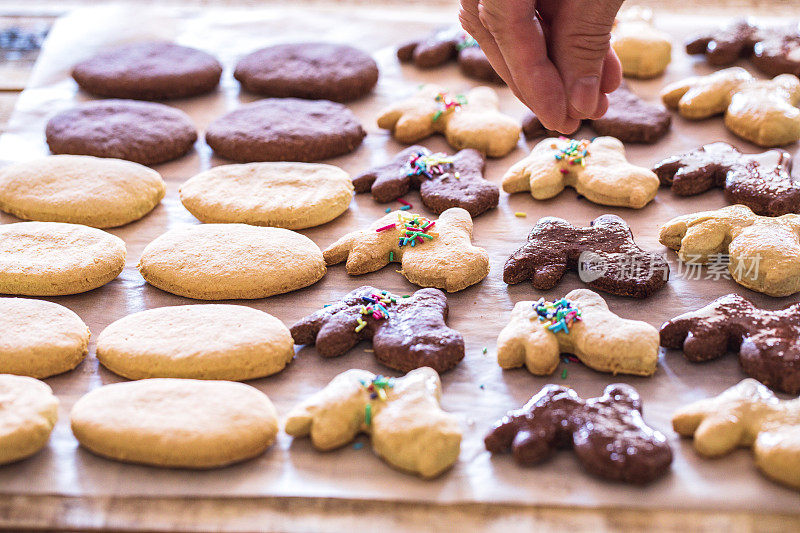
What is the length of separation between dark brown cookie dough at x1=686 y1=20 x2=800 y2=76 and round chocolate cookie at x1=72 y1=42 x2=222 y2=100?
188cm

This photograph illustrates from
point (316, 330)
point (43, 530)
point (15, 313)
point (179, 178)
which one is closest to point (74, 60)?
point (179, 178)

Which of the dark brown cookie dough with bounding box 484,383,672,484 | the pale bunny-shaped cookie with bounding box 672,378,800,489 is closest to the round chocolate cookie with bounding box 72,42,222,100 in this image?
the dark brown cookie dough with bounding box 484,383,672,484

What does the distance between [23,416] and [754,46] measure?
9.18ft

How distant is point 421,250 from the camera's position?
2.04 m

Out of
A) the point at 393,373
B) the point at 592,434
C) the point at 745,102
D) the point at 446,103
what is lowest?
the point at 393,373

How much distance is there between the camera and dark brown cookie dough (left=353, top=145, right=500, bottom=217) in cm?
224

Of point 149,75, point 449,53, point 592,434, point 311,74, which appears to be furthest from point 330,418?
point 449,53

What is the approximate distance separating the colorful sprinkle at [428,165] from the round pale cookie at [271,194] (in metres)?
0.20

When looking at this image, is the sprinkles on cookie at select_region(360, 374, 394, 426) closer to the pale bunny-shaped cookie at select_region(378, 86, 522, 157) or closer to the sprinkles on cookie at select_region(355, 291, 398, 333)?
the sprinkles on cookie at select_region(355, 291, 398, 333)

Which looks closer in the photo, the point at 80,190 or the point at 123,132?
the point at 80,190

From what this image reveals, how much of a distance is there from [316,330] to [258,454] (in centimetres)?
37

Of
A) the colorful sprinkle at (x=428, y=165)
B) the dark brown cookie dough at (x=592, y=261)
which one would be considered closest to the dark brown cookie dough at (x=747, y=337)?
the dark brown cookie dough at (x=592, y=261)

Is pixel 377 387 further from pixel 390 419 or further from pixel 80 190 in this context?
pixel 80 190

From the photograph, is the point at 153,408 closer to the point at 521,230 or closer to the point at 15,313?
the point at 15,313
